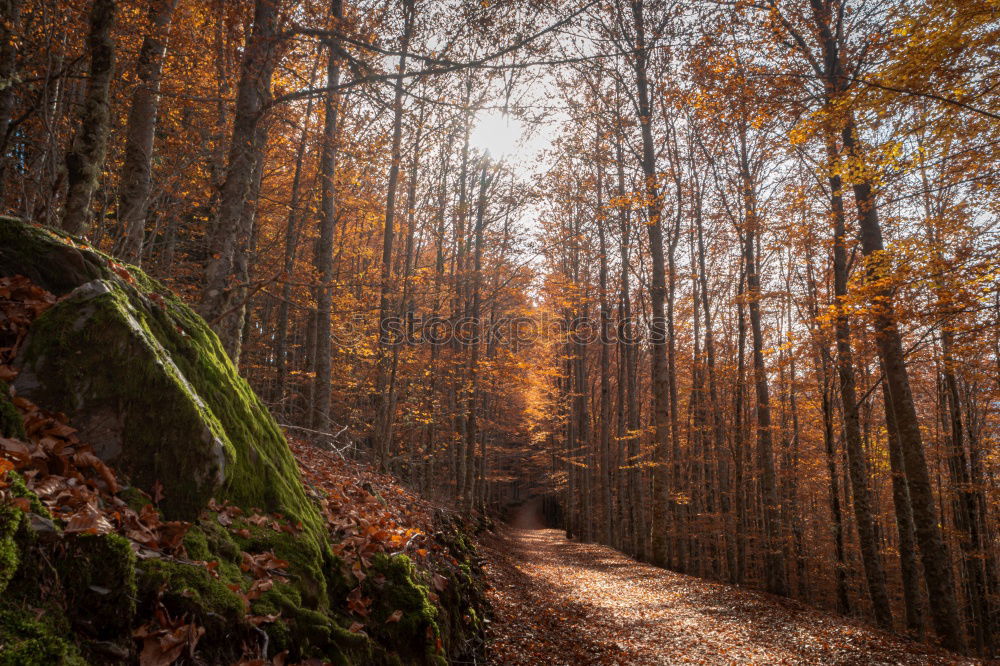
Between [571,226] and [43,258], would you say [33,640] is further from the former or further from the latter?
[571,226]

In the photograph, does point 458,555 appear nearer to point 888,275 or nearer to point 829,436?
point 888,275

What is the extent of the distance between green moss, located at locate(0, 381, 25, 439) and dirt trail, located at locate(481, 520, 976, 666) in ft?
17.2

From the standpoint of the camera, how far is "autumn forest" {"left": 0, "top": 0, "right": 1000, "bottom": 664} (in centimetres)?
548

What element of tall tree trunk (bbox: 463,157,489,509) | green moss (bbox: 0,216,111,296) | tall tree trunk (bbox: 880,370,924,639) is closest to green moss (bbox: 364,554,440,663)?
green moss (bbox: 0,216,111,296)

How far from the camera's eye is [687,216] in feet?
64.8

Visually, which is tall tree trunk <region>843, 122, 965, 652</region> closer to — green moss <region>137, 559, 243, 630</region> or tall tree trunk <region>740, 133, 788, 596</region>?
tall tree trunk <region>740, 133, 788, 596</region>

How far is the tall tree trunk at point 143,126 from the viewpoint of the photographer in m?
6.73

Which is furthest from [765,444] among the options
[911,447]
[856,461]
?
[911,447]

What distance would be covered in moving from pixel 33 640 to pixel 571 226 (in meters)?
25.1

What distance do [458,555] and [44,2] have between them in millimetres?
8445

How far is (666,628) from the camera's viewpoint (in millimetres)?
8094

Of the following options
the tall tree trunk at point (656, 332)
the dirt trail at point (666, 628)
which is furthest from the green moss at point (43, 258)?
the tall tree trunk at point (656, 332)

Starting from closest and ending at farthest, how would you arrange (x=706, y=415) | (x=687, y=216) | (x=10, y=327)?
(x=10, y=327), (x=687, y=216), (x=706, y=415)

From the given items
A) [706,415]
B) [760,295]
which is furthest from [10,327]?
[706,415]
